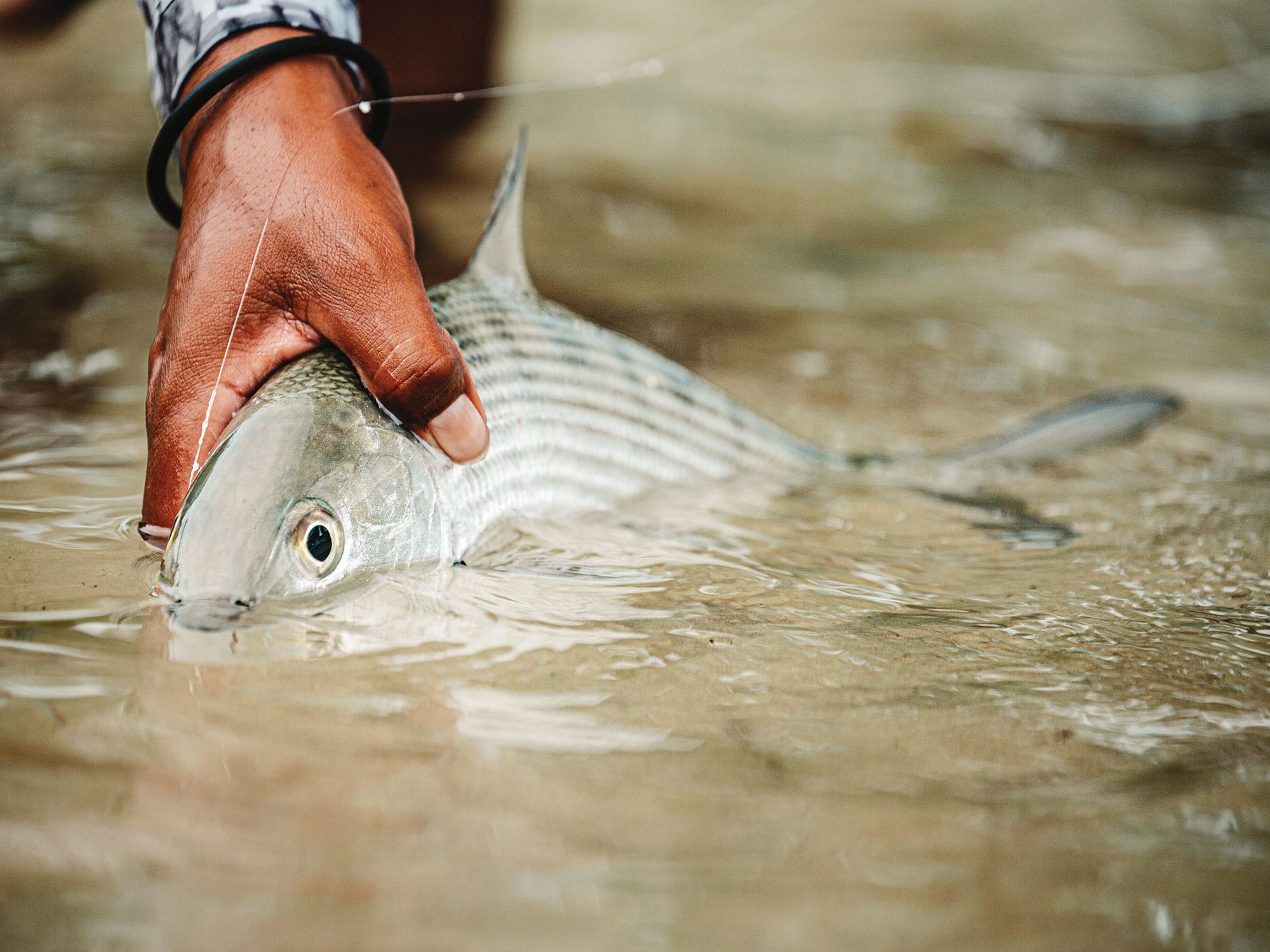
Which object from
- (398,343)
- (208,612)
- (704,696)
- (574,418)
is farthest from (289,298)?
(704,696)

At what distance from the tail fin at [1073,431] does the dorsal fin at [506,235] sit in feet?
4.15

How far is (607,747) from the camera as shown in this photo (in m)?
1.38

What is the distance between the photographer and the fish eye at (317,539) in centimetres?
167

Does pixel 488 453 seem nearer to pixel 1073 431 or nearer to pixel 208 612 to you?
pixel 208 612

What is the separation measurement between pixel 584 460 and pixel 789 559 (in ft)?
1.80

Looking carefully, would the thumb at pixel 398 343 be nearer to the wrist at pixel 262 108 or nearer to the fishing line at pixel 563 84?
the fishing line at pixel 563 84

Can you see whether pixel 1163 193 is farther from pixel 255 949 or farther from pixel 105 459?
pixel 255 949

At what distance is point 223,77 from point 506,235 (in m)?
0.70

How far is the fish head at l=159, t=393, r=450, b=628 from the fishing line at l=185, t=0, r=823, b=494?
14 cm

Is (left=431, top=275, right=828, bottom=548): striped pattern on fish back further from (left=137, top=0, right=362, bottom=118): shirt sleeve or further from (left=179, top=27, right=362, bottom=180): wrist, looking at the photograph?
(left=137, top=0, right=362, bottom=118): shirt sleeve

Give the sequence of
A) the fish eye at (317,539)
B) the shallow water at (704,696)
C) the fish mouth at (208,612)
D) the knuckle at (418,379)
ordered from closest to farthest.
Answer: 1. the shallow water at (704,696)
2. the fish mouth at (208,612)
3. the fish eye at (317,539)
4. the knuckle at (418,379)

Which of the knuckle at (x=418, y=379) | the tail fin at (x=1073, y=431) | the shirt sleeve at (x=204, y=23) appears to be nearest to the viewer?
the knuckle at (x=418, y=379)

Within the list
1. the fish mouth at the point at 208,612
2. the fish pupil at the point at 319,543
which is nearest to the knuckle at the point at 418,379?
the fish pupil at the point at 319,543

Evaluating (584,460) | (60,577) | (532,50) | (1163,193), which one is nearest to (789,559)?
(584,460)
